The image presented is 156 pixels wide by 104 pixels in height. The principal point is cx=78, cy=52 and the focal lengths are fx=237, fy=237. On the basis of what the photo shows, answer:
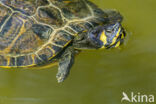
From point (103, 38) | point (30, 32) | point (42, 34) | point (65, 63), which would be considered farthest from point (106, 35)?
point (30, 32)

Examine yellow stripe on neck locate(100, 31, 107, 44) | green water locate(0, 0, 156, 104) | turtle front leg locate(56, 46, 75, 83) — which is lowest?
green water locate(0, 0, 156, 104)

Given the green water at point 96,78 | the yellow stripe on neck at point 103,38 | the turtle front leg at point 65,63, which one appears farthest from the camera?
the green water at point 96,78

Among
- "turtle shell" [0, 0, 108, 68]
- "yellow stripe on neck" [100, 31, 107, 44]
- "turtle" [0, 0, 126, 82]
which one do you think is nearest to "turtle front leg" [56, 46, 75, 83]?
"turtle" [0, 0, 126, 82]

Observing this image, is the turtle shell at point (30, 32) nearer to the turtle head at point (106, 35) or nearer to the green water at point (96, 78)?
the turtle head at point (106, 35)

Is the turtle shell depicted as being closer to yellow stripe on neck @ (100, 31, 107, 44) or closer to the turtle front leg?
the turtle front leg

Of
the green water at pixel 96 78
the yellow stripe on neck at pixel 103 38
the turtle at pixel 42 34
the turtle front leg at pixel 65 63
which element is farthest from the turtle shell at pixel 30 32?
the green water at pixel 96 78

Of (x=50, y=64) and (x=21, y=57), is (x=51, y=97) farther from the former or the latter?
(x=21, y=57)
